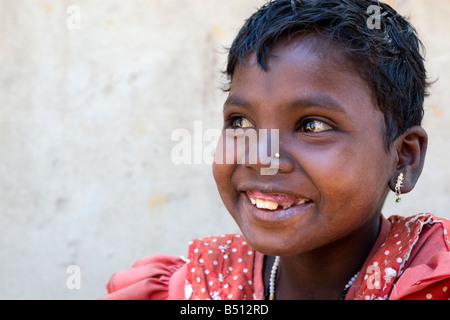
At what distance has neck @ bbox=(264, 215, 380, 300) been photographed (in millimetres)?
1606

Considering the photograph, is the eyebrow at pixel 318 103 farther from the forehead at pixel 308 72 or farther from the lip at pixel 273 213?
the lip at pixel 273 213

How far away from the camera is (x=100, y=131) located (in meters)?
2.62

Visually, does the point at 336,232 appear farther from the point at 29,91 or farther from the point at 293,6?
the point at 29,91

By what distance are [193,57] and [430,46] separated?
0.94 meters

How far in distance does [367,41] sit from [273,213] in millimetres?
444

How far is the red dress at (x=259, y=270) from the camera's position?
1.35 m

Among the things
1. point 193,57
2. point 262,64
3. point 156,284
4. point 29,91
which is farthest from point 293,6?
→ point 29,91

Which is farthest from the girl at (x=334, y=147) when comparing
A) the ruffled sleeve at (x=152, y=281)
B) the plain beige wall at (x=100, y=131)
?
the plain beige wall at (x=100, y=131)

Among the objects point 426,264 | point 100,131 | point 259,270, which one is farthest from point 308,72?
point 100,131

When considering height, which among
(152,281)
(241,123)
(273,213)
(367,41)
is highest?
(367,41)

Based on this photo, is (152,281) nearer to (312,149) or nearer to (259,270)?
(259,270)

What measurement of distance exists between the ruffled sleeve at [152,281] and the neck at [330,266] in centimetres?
→ 31

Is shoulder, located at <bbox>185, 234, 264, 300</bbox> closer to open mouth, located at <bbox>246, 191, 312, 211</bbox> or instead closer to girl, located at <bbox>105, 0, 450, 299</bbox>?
girl, located at <bbox>105, 0, 450, 299</bbox>

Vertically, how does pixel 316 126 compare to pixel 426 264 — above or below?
above
